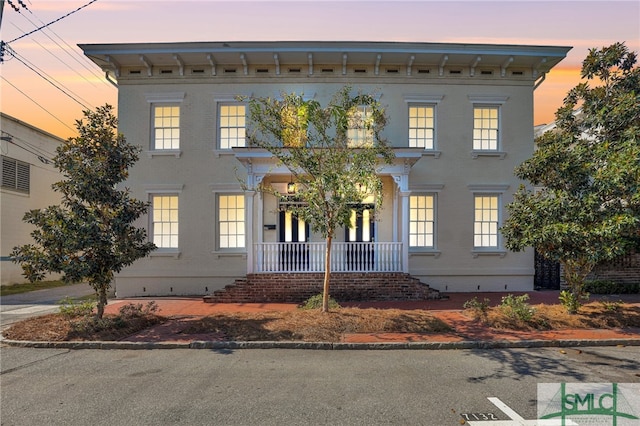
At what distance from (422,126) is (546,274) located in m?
7.68

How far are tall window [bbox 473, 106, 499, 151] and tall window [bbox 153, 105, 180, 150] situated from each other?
38.2 feet

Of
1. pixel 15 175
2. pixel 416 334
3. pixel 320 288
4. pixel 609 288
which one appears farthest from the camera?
pixel 15 175

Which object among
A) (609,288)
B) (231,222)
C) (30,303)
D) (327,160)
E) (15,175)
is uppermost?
(15,175)

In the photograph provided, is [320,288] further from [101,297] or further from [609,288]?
[609,288]

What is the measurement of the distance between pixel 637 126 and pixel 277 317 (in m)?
10.2

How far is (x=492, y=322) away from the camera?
8.94m

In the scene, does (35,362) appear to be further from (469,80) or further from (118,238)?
(469,80)

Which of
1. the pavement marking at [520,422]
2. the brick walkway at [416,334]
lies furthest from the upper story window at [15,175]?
the pavement marking at [520,422]

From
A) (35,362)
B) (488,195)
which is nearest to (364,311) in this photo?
(35,362)

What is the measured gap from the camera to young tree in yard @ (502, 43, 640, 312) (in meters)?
8.41

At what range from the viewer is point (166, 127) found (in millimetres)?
14703

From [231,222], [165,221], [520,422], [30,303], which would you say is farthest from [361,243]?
[30,303]

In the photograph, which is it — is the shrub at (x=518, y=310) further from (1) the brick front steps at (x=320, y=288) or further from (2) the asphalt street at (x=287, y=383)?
(1) the brick front steps at (x=320, y=288)

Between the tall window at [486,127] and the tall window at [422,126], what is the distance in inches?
70.1
